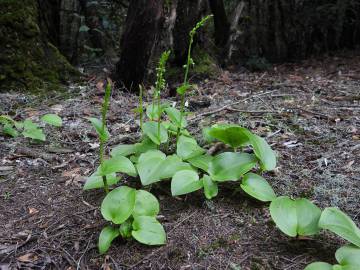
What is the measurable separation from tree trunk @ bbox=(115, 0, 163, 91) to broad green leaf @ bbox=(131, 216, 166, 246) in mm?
2455

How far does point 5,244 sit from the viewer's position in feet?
5.88

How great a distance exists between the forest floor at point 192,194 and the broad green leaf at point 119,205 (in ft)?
0.52

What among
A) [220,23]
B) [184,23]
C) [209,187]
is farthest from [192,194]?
[220,23]

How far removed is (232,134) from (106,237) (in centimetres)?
86

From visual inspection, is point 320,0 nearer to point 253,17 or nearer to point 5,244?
point 253,17

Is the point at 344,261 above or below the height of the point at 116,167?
below

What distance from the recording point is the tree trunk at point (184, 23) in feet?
15.3

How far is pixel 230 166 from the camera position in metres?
1.99

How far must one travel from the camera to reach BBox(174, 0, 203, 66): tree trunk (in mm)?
4672

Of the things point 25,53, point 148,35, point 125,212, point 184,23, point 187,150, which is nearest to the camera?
point 125,212

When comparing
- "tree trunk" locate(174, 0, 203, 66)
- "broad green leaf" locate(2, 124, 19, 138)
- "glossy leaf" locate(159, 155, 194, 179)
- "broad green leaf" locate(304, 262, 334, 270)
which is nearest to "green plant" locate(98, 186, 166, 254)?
"glossy leaf" locate(159, 155, 194, 179)

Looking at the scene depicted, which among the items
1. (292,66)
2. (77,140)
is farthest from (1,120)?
(292,66)

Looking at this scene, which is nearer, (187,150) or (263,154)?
(263,154)

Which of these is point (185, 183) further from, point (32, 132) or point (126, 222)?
point (32, 132)
